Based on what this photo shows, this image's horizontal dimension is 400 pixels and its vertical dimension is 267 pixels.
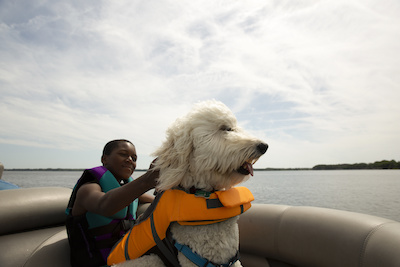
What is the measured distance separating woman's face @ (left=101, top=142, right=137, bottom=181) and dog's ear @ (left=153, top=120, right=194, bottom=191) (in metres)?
0.77

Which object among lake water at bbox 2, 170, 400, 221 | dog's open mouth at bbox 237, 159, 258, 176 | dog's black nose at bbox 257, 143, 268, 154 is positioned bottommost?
lake water at bbox 2, 170, 400, 221

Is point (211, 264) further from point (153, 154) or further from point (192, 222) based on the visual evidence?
point (153, 154)

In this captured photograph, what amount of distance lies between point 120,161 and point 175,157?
2.97 feet

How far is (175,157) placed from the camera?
1519 mm

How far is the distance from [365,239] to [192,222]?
1.30 meters

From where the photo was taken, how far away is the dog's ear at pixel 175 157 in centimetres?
146

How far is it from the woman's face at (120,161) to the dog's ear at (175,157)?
0.77 metres

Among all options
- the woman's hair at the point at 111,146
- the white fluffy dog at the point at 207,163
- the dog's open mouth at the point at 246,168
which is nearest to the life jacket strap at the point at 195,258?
the white fluffy dog at the point at 207,163

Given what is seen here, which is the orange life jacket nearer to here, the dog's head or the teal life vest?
the dog's head

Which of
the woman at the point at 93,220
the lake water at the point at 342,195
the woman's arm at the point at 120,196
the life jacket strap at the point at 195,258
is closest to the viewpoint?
the life jacket strap at the point at 195,258

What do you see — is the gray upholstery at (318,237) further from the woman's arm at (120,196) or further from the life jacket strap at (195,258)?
the woman's arm at (120,196)

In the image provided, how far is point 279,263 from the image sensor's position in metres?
2.48

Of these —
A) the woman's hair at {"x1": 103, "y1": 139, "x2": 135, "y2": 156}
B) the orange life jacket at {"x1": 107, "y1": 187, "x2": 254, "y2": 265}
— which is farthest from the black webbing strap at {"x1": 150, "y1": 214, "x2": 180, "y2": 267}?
the woman's hair at {"x1": 103, "y1": 139, "x2": 135, "y2": 156}

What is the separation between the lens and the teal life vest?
1.99 m
